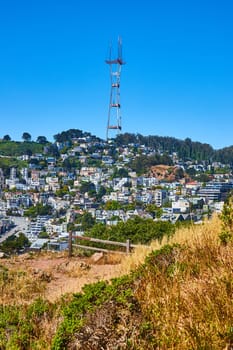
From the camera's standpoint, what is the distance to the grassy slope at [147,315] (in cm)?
273

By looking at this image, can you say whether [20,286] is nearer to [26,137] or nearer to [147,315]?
[147,315]

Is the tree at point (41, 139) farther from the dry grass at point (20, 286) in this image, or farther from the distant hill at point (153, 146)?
the dry grass at point (20, 286)

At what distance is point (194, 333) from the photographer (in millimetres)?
2623

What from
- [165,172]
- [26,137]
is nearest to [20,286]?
[165,172]

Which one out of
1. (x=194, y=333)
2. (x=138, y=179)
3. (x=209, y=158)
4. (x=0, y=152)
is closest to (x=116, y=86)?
(x=194, y=333)

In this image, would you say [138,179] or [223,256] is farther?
[138,179]

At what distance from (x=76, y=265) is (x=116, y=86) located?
11283 millimetres

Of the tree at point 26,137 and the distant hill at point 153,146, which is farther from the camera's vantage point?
the tree at point 26,137

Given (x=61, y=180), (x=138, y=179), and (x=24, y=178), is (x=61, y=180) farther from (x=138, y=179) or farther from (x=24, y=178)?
(x=138, y=179)

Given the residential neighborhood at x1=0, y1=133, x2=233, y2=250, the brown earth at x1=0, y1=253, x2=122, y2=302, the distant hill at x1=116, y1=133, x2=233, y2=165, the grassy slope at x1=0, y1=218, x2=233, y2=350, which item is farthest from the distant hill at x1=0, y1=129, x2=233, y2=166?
the grassy slope at x1=0, y1=218, x2=233, y2=350

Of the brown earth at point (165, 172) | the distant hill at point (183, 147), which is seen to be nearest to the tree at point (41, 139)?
the distant hill at point (183, 147)

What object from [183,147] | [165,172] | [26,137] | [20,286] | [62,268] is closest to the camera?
[20,286]

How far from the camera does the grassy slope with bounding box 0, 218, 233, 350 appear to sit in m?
2.73

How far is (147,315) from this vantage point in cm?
320
